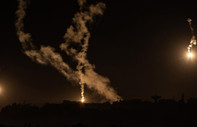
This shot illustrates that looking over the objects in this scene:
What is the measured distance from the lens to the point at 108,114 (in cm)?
15438

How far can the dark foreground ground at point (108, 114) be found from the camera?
424 ft

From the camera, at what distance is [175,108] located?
134 metres

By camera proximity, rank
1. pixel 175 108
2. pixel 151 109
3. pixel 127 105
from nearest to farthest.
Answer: pixel 175 108, pixel 151 109, pixel 127 105

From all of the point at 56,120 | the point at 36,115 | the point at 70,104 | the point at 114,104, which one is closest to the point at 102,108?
the point at 114,104

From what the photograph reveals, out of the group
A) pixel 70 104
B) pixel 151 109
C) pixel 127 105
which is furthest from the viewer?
pixel 70 104

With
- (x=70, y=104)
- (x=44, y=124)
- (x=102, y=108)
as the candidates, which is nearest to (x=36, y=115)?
(x=44, y=124)

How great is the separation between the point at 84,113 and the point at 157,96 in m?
46.2

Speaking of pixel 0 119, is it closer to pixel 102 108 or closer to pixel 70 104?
pixel 70 104

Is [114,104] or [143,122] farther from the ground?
[114,104]

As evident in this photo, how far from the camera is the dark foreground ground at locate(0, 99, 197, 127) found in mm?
129137

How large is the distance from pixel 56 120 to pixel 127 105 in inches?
1881

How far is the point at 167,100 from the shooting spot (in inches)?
5571

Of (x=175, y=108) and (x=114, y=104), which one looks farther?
(x=114, y=104)

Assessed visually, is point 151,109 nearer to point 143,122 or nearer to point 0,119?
point 143,122
